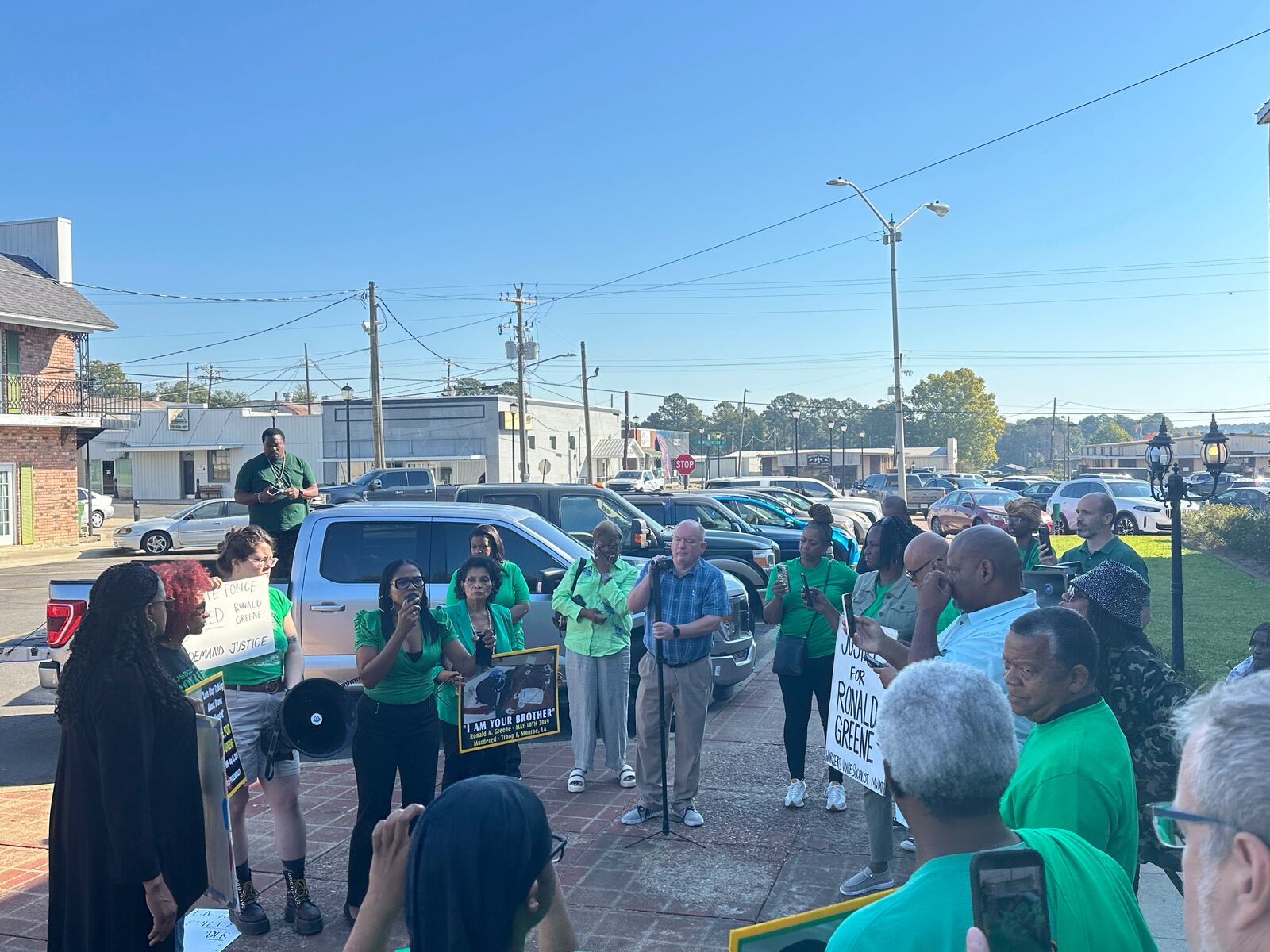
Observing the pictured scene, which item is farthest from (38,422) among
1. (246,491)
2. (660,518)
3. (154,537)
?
(246,491)

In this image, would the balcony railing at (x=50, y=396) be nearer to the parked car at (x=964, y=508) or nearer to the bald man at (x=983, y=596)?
the parked car at (x=964, y=508)

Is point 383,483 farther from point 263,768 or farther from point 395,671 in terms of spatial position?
point 395,671

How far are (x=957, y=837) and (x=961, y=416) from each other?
123755 millimetres

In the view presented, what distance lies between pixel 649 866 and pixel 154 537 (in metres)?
26.0

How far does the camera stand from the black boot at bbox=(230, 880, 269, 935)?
4793mm

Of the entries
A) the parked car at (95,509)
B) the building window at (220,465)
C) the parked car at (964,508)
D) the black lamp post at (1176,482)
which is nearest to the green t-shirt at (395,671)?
the black lamp post at (1176,482)

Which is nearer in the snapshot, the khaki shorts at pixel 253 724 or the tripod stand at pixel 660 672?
the khaki shorts at pixel 253 724

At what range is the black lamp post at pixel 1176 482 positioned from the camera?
30.8ft

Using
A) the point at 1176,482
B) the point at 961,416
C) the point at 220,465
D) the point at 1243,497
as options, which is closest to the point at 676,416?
the point at 961,416

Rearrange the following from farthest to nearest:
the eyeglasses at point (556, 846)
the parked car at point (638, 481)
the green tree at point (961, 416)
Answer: the green tree at point (961, 416) < the parked car at point (638, 481) < the eyeglasses at point (556, 846)

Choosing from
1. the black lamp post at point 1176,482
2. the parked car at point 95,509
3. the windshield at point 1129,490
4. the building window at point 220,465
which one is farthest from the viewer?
the building window at point 220,465

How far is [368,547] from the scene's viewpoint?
323 inches

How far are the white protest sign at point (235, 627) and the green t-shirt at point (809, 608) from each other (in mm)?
2986

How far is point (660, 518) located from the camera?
15625 millimetres
